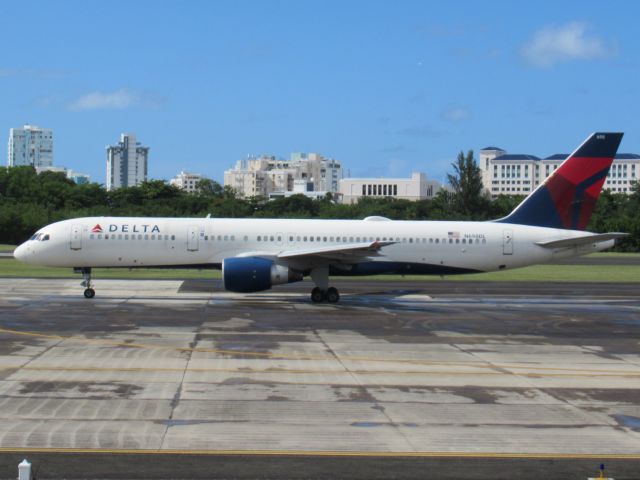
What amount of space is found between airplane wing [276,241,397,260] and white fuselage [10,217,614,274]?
0.50 metres

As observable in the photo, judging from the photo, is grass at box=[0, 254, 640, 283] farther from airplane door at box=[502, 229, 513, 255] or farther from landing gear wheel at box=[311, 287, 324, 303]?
landing gear wheel at box=[311, 287, 324, 303]

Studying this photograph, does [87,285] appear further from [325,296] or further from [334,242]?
[334,242]

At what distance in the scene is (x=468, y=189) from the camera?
128 m

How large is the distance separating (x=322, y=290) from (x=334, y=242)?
244cm

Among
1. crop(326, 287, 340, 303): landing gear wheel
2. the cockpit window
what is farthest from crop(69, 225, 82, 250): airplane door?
crop(326, 287, 340, 303): landing gear wheel

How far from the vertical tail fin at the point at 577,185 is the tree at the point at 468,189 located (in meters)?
87.1

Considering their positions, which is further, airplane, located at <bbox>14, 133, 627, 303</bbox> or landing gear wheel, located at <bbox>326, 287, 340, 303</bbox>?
landing gear wheel, located at <bbox>326, 287, 340, 303</bbox>

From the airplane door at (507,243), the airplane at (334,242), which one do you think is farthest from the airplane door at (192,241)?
the airplane door at (507,243)

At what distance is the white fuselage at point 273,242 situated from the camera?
34812 mm

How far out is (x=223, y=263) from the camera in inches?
1293

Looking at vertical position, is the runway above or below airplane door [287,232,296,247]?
below

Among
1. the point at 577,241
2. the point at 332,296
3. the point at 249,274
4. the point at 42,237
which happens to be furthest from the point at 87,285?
the point at 577,241

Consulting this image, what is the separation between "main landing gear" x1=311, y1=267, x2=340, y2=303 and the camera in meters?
35.1

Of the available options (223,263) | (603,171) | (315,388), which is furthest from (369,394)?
(603,171)
